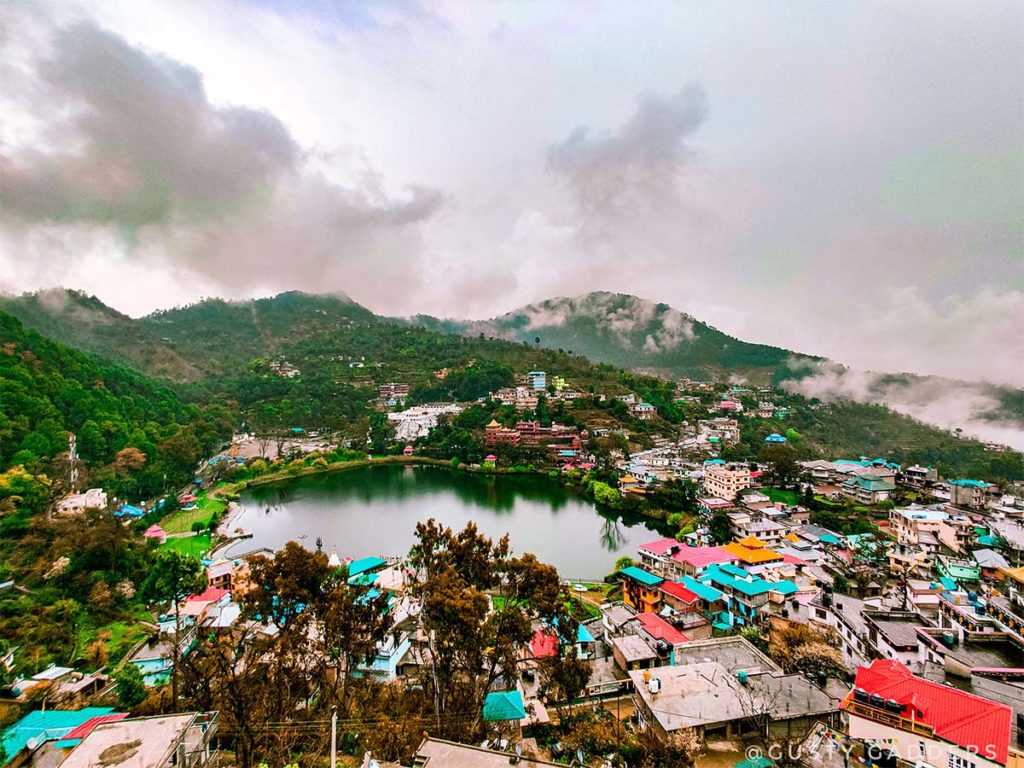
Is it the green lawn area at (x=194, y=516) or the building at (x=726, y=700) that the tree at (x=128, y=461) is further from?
the building at (x=726, y=700)

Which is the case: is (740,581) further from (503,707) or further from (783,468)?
(783,468)

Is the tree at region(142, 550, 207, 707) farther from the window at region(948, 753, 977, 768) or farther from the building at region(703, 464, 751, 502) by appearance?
the building at region(703, 464, 751, 502)

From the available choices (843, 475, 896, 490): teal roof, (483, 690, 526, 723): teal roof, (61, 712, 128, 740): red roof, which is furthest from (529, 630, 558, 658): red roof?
(843, 475, 896, 490): teal roof

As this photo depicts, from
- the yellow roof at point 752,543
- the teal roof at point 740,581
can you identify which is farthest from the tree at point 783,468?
the teal roof at point 740,581

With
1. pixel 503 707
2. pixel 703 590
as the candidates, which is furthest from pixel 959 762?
pixel 703 590

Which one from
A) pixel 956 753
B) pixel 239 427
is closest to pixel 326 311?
pixel 239 427
